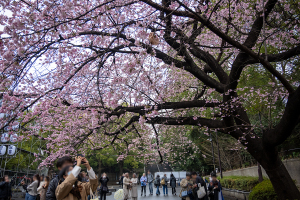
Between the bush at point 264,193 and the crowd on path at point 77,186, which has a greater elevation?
the crowd on path at point 77,186

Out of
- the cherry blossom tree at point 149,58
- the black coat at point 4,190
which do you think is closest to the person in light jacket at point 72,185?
the cherry blossom tree at point 149,58

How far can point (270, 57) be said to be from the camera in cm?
691

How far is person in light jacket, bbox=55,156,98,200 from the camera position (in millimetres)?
2895

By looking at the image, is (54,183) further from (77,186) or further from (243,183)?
(243,183)

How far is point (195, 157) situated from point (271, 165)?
899 inches

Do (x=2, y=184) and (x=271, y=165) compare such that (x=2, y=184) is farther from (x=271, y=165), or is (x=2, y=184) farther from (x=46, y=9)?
(x=271, y=165)

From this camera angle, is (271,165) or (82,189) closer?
(82,189)

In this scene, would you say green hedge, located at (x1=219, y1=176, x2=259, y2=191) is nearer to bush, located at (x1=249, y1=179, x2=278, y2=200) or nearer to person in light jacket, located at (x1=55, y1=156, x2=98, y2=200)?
bush, located at (x1=249, y1=179, x2=278, y2=200)

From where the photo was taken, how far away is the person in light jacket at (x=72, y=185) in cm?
289

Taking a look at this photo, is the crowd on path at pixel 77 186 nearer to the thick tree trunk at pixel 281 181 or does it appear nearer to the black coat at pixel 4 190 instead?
the black coat at pixel 4 190

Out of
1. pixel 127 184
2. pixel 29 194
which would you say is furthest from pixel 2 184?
pixel 127 184

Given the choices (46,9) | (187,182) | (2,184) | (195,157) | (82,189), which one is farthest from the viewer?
(195,157)

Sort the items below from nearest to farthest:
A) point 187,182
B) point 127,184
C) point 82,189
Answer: point 82,189 < point 187,182 < point 127,184

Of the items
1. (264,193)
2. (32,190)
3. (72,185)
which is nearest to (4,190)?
(32,190)
